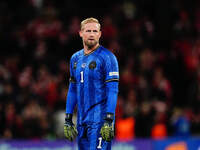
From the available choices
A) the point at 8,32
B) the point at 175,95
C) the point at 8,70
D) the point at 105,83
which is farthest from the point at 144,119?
the point at 105,83

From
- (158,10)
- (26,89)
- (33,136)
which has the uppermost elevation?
(158,10)

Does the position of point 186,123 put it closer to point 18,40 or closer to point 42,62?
point 42,62

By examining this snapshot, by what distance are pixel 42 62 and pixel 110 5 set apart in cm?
430

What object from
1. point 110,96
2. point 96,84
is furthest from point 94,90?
point 110,96

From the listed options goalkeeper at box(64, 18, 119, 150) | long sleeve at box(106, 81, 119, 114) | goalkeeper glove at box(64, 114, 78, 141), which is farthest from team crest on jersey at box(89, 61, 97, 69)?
goalkeeper glove at box(64, 114, 78, 141)

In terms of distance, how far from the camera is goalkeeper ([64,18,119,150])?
291 inches

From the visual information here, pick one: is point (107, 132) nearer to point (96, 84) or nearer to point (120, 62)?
point (96, 84)

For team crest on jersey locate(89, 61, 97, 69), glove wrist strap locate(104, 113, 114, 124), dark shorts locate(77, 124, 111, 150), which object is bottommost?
dark shorts locate(77, 124, 111, 150)

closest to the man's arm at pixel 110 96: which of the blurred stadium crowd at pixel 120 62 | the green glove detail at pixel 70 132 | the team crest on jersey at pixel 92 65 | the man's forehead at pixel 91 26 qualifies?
the team crest on jersey at pixel 92 65

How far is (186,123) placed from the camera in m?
15.0

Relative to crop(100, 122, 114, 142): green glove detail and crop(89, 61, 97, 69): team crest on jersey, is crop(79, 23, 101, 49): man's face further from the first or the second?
crop(100, 122, 114, 142): green glove detail

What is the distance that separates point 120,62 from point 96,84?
922 cm

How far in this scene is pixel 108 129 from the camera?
718 centimetres

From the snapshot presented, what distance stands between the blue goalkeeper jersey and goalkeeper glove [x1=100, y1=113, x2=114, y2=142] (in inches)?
6.4
